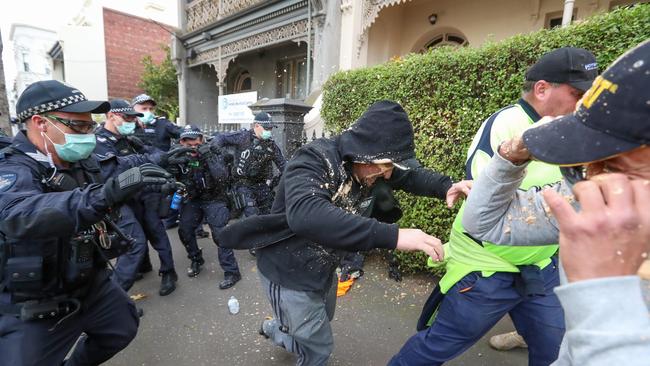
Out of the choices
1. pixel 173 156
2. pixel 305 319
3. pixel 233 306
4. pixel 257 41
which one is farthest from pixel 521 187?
pixel 257 41

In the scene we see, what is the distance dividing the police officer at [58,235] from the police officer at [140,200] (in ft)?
5.36

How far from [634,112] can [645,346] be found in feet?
1.47

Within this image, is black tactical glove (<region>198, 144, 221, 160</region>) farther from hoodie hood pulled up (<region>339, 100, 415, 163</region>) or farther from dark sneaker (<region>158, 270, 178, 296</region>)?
hoodie hood pulled up (<region>339, 100, 415, 163</region>)

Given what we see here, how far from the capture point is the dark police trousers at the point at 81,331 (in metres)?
1.81

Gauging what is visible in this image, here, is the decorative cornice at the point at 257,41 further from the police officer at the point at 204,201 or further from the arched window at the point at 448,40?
the police officer at the point at 204,201

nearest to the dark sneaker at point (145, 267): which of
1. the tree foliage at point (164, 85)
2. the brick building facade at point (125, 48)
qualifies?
the tree foliage at point (164, 85)

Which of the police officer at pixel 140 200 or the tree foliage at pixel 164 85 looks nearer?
the police officer at pixel 140 200

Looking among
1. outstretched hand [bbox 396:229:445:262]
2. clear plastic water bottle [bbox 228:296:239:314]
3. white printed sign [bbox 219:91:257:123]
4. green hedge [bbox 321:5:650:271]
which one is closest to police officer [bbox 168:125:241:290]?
clear plastic water bottle [bbox 228:296:239:314]

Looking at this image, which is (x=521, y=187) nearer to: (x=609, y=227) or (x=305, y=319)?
(x=609, y=227)

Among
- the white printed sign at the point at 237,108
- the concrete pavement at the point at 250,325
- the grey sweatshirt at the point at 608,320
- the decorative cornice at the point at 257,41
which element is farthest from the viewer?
the white printed sign at the point at 237,108

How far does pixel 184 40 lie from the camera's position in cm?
1236

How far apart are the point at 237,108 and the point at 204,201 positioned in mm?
5780

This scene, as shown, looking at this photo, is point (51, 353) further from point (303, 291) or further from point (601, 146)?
point (601, 146)

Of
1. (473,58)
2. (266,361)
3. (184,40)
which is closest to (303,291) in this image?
(266,361)
